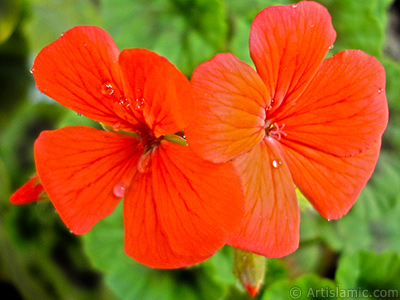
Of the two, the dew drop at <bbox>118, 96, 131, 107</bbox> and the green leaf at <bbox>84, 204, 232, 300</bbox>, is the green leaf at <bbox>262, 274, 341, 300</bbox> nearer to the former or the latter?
the green leaf at <bbox>84, 204, 232, 300</bbox>

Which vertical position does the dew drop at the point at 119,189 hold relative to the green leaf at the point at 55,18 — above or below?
below

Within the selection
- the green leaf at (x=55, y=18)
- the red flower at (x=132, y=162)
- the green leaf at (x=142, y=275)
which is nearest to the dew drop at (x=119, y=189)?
the red flower at (x=132, y=162)

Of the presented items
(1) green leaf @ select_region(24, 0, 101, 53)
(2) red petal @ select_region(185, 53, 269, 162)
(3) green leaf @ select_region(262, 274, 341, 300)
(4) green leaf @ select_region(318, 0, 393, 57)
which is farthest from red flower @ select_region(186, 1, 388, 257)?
(1) green leaf @ select_region(24, 0, 101, 53)

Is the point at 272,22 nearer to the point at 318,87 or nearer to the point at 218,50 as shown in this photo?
the point at 318,87

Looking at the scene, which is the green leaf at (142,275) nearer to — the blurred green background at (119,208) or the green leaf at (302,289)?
the blurred green background at (119,208)

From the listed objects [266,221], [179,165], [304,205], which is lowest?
[304,205]

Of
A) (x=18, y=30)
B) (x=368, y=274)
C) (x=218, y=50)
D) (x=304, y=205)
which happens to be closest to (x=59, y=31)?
(x=18, y=30)
